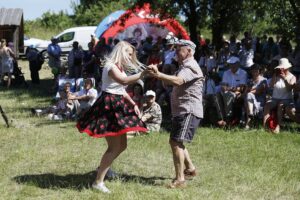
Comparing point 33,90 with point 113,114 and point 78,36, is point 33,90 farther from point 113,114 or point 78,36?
point 78,36

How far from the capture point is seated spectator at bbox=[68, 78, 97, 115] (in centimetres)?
1144

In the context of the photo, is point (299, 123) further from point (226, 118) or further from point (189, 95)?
point (189, 95)

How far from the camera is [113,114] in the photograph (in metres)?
5.84

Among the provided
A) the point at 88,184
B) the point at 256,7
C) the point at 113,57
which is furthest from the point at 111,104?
the point at 256,7

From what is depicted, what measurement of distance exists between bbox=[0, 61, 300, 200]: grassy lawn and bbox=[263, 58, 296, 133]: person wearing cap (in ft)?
1.63

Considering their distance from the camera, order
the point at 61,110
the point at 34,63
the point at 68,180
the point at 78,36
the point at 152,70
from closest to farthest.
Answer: the point at 152,70, the point at 68,180, the point at 61,110, the point at 34,63, the point at 78,36

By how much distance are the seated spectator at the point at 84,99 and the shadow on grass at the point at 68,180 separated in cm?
474

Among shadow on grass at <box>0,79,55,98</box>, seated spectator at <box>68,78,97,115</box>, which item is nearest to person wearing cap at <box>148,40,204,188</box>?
seated spectator at <box>68,78,97,115</box>

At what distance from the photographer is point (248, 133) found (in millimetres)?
9430

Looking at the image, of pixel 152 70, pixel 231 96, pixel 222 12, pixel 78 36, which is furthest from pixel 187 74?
pixel 78 36

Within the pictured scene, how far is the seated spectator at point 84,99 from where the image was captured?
11.4 meters

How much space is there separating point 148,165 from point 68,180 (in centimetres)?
121

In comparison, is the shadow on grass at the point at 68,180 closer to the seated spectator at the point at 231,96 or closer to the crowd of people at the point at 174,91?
the crowd of people at the point at 174,91

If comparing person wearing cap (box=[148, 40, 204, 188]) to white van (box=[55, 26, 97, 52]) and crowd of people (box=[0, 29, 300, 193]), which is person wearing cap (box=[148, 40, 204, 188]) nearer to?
crowd of people (box=[0, 29, 300, 193])
